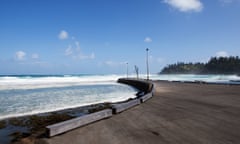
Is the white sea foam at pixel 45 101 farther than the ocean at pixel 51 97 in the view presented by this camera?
No

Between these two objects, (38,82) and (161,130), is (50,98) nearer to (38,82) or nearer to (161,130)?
(161,130)

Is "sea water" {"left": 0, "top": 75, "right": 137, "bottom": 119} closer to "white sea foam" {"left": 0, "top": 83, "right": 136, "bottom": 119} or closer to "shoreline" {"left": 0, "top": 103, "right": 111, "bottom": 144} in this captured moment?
"white sea foam" {"left": 0, "top": 83, "right": 136, "bottom": 119}

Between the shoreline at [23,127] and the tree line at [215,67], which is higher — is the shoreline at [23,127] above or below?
below

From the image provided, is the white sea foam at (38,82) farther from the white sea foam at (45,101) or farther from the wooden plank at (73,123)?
the wooden plank at (73,123)

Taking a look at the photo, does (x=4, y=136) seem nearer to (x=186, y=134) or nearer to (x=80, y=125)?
(x=80, y=125)

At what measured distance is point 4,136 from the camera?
5926 millimetres

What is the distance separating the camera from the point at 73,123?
5.61 m

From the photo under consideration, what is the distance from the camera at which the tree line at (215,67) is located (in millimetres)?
109000

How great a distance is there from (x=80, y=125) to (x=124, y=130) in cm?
143

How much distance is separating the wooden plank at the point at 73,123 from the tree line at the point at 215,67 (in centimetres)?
11572

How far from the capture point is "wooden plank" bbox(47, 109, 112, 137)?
5.03m

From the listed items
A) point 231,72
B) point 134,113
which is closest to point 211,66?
point 231,72

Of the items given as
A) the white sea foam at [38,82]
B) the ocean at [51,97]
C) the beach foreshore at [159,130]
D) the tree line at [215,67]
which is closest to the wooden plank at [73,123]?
the beach foreshore at [159,130]

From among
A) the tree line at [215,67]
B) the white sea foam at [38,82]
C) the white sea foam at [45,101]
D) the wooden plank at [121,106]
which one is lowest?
the white sea foam at [45,101]
